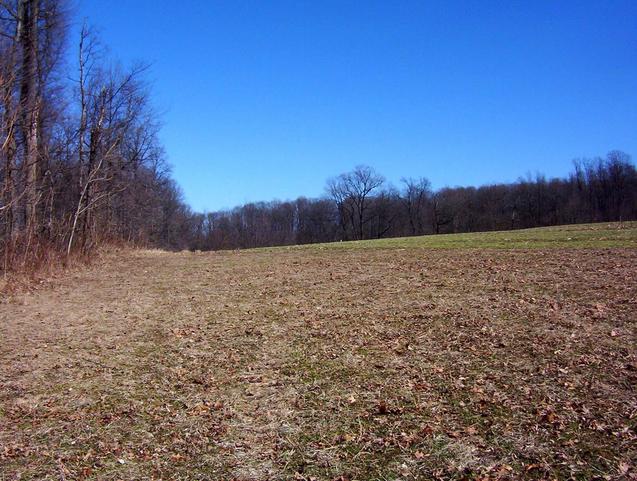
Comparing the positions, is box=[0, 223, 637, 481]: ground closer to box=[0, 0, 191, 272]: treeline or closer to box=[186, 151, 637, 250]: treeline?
box=[0, 0, 191, 272]: treeline

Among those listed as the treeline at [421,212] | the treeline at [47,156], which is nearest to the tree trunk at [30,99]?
the treeline at [47,156]

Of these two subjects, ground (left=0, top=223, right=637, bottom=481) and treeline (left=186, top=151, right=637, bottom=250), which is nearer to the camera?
ground (left=0, top=223, right=637, bottom=481)

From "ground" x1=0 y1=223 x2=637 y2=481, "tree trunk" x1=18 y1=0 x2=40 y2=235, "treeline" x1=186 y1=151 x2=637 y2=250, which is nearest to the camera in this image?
"ground" x1=0 y1=223 x2=637 y2=481

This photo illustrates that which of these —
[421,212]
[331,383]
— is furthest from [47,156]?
[421,212]

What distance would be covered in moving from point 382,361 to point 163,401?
2.47m

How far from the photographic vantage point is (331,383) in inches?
201

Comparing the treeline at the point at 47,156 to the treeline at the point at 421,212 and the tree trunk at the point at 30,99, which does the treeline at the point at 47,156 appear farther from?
the treeline at the point at 421,212

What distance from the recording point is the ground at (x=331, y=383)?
11.8 ft

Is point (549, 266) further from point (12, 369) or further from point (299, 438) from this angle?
point (12, 369)

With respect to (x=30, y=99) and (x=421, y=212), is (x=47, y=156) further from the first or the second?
(x=421, y=212)

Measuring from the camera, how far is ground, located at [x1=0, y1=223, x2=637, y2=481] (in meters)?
3.59

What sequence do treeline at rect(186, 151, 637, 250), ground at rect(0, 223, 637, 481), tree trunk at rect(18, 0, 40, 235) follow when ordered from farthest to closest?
treeline at rect(186, 151, 637, 250), tree trunk at rect(18, 0, 40, 235), ground at rect(0, 223, 637, 481)

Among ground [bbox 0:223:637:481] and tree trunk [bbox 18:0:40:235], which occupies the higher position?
tree trunk [bbox 18:0:40:235]

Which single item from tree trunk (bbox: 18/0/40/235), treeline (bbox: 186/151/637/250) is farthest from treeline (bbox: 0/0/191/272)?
treeline (bbox: 186/151/637/250)
